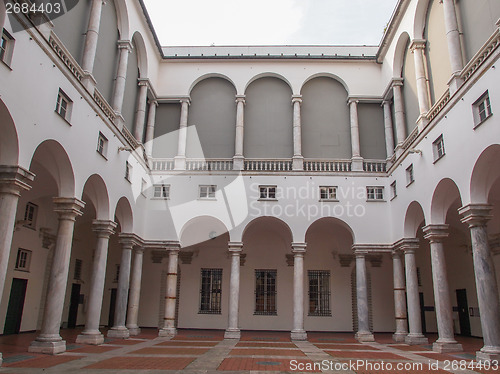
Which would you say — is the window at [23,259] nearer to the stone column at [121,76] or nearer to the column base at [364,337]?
the stone column at [121,76]

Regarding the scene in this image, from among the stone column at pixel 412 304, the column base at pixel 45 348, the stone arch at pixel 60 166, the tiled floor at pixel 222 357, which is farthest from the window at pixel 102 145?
the stone column at pixel 412 304

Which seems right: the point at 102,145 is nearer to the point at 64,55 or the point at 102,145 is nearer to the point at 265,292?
the point at 64,55

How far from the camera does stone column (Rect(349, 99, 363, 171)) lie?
21.8m

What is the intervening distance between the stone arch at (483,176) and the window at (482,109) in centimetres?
113

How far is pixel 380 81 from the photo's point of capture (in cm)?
2355

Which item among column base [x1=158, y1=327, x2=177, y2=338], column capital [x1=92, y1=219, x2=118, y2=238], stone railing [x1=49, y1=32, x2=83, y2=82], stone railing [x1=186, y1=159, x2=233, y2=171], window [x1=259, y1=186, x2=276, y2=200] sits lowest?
column base [x1=158, y1=327, x2=177, y2=338]

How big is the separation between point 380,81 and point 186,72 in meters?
10.8

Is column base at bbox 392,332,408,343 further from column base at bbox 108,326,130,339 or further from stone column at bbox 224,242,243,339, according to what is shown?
column base at bbox 108,326,130,339

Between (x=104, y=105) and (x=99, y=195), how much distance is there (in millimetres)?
3579

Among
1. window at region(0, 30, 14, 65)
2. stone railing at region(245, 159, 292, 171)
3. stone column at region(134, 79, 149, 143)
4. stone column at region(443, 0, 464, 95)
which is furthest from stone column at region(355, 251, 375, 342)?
window at region(0, 30, 14, 65)

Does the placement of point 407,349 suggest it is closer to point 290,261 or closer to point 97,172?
point 290,261

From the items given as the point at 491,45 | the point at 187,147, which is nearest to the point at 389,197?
the point at 491,45

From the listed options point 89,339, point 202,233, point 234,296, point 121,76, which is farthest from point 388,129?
point 89,339

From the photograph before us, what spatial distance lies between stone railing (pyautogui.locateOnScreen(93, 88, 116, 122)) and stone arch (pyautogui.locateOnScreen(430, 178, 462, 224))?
41.9ft
